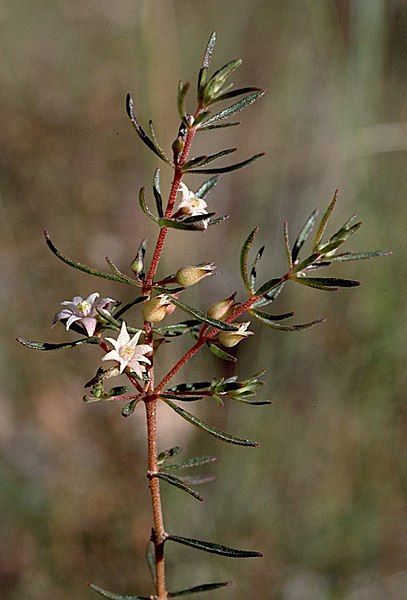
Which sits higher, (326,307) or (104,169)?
(104,169)

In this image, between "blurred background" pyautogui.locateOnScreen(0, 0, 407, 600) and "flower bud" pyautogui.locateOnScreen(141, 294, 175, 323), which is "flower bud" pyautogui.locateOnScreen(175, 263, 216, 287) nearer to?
"flower bud" pyautogui.locateOnScreen(141, 294, 175, 323)

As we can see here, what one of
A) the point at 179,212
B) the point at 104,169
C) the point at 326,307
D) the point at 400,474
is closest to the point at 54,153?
the point at 104,169

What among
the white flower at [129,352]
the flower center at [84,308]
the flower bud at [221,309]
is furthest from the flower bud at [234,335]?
the flower center at [84,308]

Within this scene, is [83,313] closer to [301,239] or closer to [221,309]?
[221,309]

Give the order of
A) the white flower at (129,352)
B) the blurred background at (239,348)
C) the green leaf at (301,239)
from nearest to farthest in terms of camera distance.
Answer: the white flower at (129,352)
the green leaf at (301,239)
the blurred background at (239,348)

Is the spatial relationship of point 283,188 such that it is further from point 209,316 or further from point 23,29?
point 209,316

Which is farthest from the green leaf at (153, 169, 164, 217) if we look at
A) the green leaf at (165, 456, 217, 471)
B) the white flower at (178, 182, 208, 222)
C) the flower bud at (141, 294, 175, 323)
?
the green leaf at (165, 456, 217, 471)

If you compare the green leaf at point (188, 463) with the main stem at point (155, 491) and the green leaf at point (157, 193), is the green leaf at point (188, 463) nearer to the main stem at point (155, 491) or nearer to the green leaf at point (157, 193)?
the main stem at point (155, 491)
